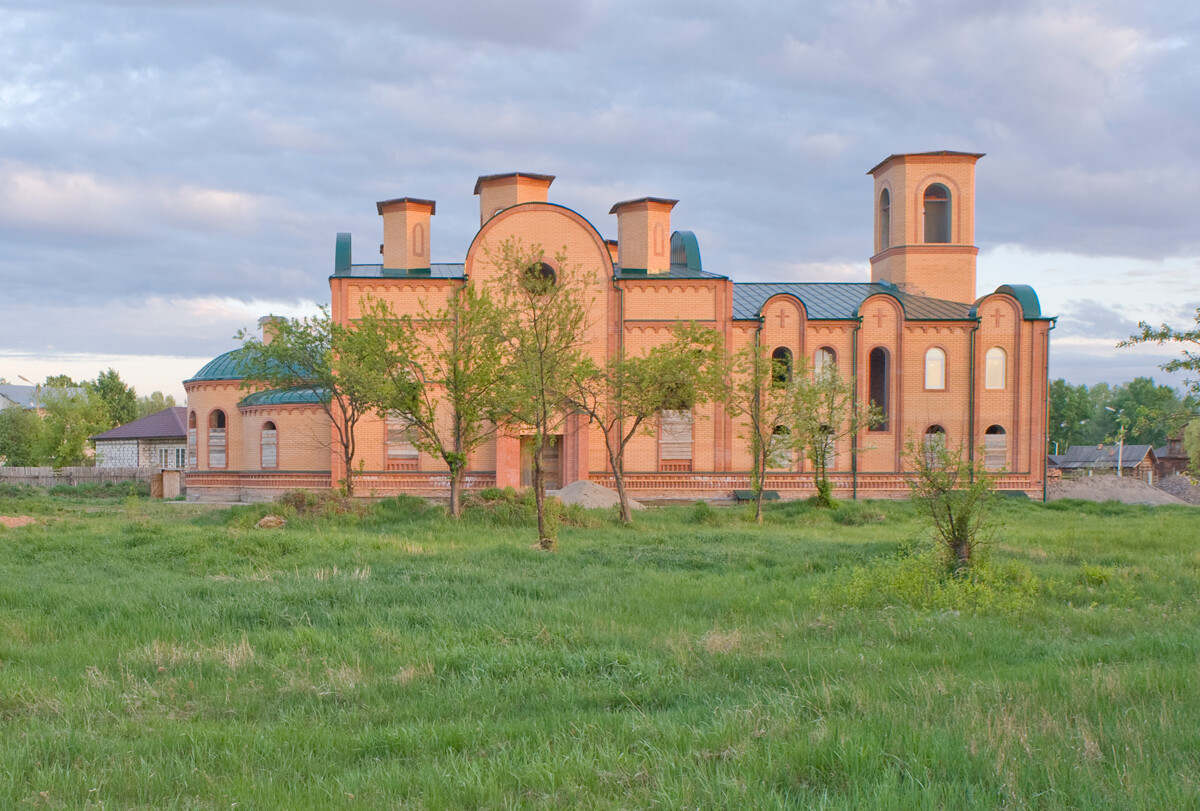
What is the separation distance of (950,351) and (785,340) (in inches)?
229

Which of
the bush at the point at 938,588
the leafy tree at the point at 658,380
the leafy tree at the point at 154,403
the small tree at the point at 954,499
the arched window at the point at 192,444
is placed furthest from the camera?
the leafy tree at the point at 154,403

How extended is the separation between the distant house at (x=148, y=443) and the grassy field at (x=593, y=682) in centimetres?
4026

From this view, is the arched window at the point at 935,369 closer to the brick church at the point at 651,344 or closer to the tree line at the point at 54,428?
the brick church at the point at 651,344

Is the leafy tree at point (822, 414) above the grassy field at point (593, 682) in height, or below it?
above

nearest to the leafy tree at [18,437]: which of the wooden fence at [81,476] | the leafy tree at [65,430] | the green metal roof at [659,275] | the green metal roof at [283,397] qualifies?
the leafy tree at [65,430]

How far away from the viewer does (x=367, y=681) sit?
21.7 ft

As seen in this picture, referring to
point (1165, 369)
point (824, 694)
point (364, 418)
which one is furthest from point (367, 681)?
point (364, 418)

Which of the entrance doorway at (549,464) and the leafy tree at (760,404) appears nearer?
the leafy tree at (760,404)

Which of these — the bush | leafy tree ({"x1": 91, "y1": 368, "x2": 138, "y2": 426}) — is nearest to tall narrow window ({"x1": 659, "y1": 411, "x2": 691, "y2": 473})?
the bush

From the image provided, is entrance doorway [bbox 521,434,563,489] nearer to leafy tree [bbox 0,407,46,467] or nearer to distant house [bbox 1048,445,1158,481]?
leafy tree [bbox 0,407,46,467]

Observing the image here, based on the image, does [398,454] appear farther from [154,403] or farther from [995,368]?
[154,403]

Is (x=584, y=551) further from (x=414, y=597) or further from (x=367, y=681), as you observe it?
(x=367, y=681)

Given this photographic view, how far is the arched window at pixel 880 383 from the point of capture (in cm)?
3067

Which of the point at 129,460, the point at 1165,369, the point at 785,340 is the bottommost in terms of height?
the point at 129,460
